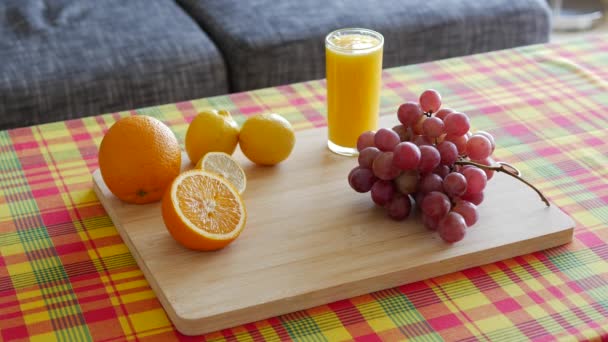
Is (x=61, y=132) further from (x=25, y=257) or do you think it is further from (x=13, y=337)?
(x=13, y=337)

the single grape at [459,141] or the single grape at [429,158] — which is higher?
the single grape at [429,158]

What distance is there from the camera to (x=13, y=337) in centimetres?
100

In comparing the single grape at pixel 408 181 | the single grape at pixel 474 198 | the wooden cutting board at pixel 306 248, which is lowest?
the wooden cutting board at pixel 306 248

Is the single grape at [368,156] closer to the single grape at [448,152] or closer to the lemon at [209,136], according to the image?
the single grape at [448,152]

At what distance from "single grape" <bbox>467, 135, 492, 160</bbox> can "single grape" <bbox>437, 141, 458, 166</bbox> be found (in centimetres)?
5

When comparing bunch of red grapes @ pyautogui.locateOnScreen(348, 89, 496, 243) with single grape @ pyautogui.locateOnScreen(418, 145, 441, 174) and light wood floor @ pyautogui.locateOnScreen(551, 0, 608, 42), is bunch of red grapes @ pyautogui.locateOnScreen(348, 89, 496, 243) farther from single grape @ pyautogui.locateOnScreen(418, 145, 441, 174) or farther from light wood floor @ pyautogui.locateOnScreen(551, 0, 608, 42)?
light wood floor @ pyautogui.locateOnScreen(551, 0, 608, 42)

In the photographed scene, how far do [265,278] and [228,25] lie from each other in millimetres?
1346

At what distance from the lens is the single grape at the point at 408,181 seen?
1134mm

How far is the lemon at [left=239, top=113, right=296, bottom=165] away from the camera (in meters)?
1.30

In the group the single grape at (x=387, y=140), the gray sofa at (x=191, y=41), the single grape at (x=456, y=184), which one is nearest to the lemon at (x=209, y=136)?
the single grape at (x=387, y=140)

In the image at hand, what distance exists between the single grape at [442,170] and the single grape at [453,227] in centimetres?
6

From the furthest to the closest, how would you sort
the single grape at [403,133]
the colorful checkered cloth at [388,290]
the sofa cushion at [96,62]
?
the sofa cushion at [96,62] < the single grape at [403,133] < the colorful checkered cloth at [388,290]

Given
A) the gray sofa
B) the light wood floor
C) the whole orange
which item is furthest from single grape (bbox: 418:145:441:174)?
the light wood floor

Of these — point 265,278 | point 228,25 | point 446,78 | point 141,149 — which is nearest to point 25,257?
point 141,149
